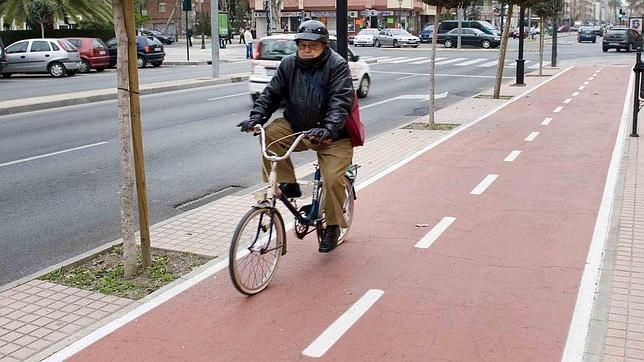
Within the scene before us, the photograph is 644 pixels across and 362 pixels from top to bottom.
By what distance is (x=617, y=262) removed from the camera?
19.6 ft

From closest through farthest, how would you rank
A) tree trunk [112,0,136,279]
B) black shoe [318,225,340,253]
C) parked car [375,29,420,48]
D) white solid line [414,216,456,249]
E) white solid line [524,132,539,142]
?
1. tree trunk [112,0,136,279]
2. black shoe [318,225,340,253]
3. white solid line [414,216,456,249]
4. white solid line [524,132,539,142]
5. parked car [375,29,420,48]

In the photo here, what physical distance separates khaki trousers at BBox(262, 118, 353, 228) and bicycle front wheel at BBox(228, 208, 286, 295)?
16.8 inches

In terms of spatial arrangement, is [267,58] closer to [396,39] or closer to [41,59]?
[41,59]

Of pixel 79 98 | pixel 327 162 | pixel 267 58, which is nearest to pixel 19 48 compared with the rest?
pixel 79 98

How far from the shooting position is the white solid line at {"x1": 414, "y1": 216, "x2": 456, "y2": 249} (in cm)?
652

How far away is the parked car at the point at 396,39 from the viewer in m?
57.4

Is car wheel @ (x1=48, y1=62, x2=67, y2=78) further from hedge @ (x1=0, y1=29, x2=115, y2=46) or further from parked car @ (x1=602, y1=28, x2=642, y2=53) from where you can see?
parked car @ (x1=602, y1=28, x2=642, y2=53)

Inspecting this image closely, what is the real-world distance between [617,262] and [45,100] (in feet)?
53.7

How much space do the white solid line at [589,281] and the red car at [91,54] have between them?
26.8 m

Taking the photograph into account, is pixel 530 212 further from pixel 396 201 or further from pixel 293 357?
pixel 293 357

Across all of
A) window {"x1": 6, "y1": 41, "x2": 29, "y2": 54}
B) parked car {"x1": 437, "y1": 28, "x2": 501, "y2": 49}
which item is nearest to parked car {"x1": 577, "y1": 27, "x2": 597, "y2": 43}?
parked car {"x1": 437, "y1": 28, "x2": 501, "y2": 49}

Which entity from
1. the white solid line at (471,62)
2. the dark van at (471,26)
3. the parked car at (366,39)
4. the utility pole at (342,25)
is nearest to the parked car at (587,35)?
the dark van at (471,26)

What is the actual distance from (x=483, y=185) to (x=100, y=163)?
5504 millimetres

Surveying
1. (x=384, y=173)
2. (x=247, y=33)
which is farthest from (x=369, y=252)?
(x=247, y=33)
